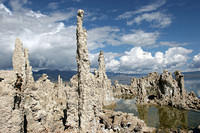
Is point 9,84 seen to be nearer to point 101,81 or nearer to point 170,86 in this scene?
point 101,81

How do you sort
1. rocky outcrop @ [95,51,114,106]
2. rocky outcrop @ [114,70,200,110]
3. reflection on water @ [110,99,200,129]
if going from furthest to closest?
1. rocky outcrop @ [95,51,114,106]
2. rocky outcrop @ [114,70,200,110]
3. reflection on water @ [110,99,200,129]

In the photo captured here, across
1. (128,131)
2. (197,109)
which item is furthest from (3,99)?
(197,109)

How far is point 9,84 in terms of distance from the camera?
13.0 meters

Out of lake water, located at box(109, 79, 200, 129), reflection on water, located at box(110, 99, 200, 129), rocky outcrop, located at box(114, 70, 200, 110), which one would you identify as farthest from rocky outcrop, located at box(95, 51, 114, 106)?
rocky outcrop, located at box(114, 70, 200, 110)

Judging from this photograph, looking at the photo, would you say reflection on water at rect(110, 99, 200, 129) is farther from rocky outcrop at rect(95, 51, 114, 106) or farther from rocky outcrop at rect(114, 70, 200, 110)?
rocky outcrop at rect(95, 51, 114, 106)

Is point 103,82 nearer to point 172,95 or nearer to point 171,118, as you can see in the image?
point 171,118

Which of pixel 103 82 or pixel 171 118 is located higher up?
pixel 103 82

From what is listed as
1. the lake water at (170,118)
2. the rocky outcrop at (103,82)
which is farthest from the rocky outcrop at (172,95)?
the rocky outcrop at (103,82)

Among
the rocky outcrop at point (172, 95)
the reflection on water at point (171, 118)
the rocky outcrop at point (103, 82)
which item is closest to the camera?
the reflection on water at point (171, 118)

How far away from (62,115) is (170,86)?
65.5 metres

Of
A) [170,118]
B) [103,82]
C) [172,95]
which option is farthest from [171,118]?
[103,82]

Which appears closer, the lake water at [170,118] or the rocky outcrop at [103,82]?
the lake water at [170,118]

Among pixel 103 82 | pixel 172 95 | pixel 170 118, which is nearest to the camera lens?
pixel 170 118

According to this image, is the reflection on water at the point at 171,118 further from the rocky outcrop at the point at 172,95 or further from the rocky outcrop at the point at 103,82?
the rocky outcrop at the point at 103,82
